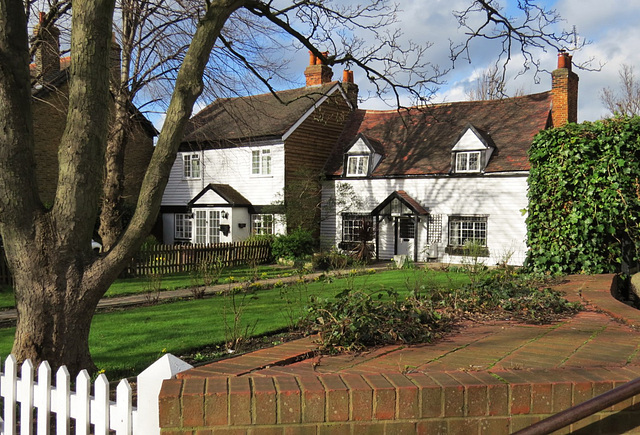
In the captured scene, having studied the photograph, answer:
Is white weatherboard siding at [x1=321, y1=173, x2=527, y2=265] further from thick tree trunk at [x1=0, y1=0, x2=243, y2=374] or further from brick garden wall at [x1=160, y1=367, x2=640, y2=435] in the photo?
brick garden wall at [x1=160, y1=367, x2=640, y2=435]

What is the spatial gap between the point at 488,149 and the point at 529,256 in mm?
14299

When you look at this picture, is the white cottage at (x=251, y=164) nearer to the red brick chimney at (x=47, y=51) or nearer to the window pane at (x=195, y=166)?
the window pane at (x=195, y=166)

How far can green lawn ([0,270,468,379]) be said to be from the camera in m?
6.32

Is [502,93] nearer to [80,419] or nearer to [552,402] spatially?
[552,402]

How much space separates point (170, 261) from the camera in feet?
63.1

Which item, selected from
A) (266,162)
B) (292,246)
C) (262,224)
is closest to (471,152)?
(292,246)

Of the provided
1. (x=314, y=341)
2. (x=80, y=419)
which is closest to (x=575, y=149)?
(x=314, y=341)

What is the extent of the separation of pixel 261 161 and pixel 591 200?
761 inches

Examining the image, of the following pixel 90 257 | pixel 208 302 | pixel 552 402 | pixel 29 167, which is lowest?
pixel 208 302

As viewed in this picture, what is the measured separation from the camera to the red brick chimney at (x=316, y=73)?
2764 cm

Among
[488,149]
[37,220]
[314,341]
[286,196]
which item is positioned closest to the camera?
[314,341]

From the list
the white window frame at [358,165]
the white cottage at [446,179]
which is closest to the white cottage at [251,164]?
the white window frame at [358,165]

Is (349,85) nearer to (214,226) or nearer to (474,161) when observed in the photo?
(474,161)

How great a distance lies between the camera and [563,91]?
22828mm
